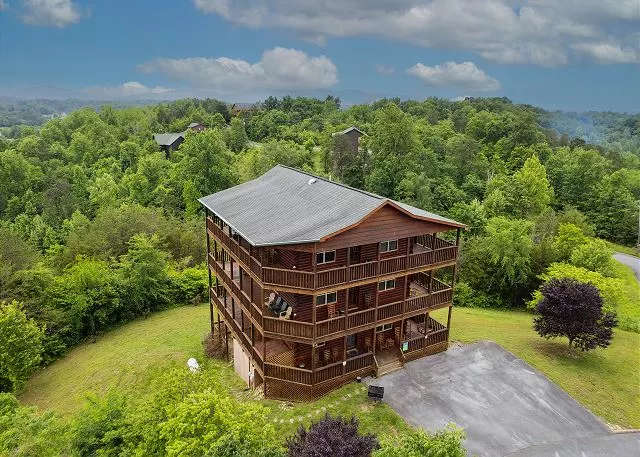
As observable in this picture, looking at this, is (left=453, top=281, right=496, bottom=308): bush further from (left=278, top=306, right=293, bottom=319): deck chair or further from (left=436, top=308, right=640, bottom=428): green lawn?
(left=278, top=306, right=293, bottom=319): deck chair

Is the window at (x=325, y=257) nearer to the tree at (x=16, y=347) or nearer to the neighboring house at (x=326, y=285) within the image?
the neighboring house at (x=326, y=285)

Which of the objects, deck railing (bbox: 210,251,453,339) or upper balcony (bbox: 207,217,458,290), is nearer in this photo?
upper balcony (bbox: 207,217,458,290)

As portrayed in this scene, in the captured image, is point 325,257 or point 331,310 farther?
point 331,310

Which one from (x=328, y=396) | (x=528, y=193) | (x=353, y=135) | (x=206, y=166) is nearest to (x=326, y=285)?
(x=328, y=396)

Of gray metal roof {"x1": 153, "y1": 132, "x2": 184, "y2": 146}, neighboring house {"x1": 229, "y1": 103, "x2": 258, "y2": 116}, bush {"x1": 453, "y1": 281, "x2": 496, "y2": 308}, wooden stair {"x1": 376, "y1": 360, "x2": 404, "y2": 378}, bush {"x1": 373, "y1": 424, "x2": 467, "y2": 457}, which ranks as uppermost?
neighboring house {"x1": 229, "y1": 103, "x2": 258, "y2": 116}

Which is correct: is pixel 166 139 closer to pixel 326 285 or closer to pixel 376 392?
pixel 326 285

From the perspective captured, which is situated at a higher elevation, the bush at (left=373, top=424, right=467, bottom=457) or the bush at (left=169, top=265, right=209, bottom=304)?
the bush at (left=373, top=424, right=467, bottom=457)

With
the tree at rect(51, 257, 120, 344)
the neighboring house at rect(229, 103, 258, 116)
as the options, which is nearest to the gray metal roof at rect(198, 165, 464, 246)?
the tree at rect(51, 257, 120, 344)
